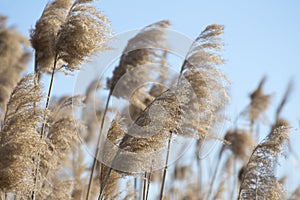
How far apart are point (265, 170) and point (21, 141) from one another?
2241 mm

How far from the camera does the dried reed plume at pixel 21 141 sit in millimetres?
4527

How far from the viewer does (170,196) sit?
368 inches

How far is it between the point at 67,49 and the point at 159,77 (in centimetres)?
194

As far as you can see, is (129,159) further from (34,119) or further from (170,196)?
(170,196)

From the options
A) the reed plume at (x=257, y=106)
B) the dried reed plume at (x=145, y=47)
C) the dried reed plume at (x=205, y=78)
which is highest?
the reed plume at (x=257, y=106)

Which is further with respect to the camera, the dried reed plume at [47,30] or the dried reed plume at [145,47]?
the dried reed plume at [145,47]

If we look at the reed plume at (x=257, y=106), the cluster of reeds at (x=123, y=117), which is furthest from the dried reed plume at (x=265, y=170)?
the reed plume at (x=257, y=106)

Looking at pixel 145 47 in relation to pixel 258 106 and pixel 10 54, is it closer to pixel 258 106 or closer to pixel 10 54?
pixel 258 106

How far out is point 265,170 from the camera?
16.7 feet

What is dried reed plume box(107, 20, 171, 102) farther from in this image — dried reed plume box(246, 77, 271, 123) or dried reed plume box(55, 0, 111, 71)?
dried reed plume box(246, 77, 271, 123)

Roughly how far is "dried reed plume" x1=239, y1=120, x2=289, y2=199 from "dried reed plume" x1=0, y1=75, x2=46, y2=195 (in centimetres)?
193

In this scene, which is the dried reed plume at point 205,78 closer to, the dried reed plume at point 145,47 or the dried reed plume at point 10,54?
the dried reed plume at point 145,47

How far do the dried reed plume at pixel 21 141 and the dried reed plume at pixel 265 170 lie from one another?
6.34ft

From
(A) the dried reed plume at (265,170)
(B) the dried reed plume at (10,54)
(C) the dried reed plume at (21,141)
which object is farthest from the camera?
(B) the dried reed plume at (10,54)
